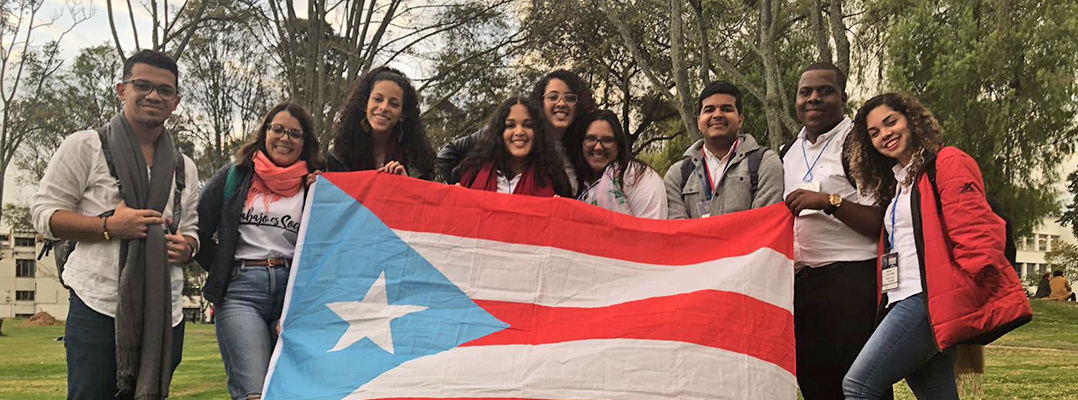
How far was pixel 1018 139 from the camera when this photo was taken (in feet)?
61.2

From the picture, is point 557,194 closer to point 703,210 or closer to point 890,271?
point 703,210

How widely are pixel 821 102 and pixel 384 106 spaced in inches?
90.0

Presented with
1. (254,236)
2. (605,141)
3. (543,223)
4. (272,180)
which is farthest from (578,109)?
(254,236)

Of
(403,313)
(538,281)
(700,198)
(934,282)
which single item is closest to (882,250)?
(934,282)

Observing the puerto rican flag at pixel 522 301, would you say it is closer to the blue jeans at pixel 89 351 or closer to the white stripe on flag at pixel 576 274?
the white stripe on flag at pixel 576 274

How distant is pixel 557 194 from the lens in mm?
4668

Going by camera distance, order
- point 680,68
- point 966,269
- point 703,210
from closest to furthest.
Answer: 1. point 966,269
2. point 703,210
3. point 680,68

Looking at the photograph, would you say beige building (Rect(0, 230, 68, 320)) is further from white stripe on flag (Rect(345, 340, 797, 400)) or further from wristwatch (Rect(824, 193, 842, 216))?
wristwatch (Rect(824, 193, 842, 216))

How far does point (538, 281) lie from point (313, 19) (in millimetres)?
7863

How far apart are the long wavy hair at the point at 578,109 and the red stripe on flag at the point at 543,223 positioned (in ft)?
1.86

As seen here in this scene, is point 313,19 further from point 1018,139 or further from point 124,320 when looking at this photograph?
point 1018,139

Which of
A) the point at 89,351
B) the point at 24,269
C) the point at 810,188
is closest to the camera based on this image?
the point at 89,351

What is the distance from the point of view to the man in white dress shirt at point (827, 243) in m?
4.03

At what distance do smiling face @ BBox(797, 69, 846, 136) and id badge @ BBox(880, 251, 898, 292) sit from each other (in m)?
0.76
